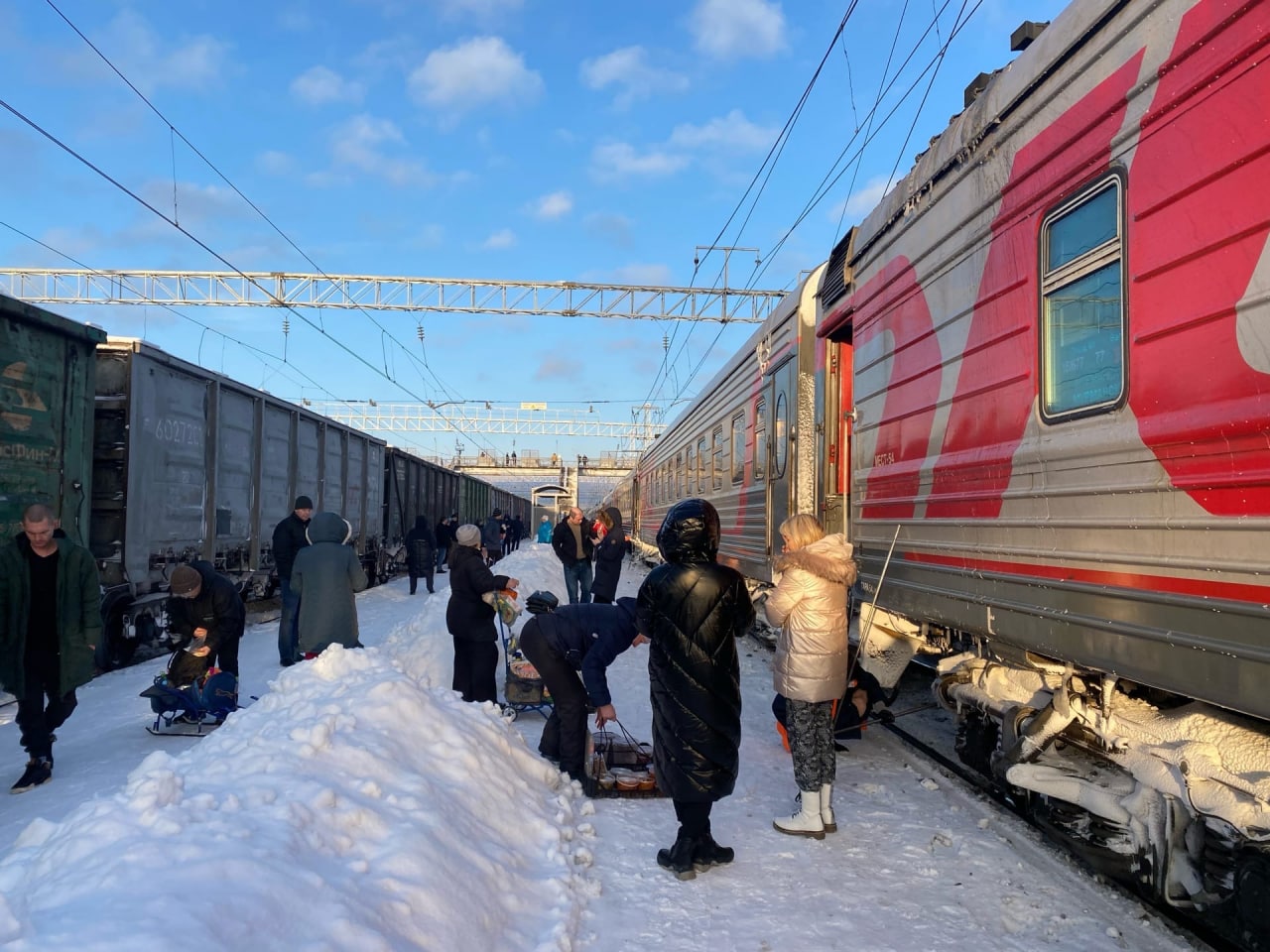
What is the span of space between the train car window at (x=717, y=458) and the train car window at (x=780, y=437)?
325 cm

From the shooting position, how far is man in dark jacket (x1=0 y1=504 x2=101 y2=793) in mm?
4949

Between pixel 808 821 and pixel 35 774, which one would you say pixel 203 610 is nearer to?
pixel 35 774

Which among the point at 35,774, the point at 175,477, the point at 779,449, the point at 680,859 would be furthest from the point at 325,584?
the point at 175,477

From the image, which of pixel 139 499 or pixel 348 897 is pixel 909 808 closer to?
pixel 348 897

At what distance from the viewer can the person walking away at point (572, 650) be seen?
477cm

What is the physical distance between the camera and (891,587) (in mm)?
5211

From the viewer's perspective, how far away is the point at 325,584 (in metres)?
6.78

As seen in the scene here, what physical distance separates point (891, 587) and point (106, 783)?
4.82 meters

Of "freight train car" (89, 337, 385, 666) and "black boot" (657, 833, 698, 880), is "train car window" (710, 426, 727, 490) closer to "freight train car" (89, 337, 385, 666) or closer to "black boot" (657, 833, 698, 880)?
"freight train car" (89, 337, 385, 666)

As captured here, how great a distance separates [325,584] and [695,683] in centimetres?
401

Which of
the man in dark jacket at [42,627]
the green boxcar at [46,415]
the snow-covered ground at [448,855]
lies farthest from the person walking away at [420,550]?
the man in dark jacket at [42,627]

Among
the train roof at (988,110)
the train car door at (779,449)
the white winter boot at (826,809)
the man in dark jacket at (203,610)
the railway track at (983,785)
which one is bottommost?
the railway track at (983,785)

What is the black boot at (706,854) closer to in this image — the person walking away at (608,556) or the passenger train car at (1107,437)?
the passenger train car at (1107,437)

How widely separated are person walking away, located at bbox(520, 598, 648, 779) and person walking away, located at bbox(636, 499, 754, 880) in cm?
84
